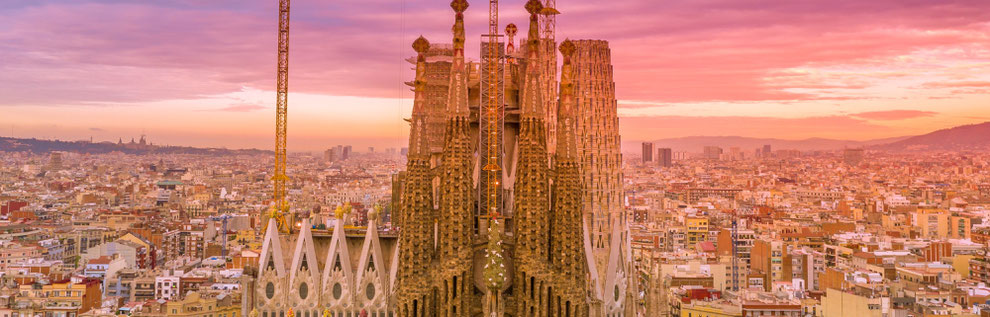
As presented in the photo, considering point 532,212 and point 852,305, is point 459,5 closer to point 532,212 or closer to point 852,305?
point 532,212

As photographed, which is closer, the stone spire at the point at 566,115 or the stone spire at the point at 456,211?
the stone spire at the point at 456,211

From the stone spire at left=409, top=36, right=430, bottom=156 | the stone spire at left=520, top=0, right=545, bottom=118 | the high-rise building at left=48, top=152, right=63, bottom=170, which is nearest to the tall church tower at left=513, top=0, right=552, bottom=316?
the stone spire at left=520, top=0, right=545, bottom=118

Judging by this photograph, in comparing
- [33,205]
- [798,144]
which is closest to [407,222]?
[33,205]

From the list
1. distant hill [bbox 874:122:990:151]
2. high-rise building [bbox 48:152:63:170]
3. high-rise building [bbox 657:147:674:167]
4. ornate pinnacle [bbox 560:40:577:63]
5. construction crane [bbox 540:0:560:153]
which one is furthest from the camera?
high-rise building [bbox 657:147:674:167]

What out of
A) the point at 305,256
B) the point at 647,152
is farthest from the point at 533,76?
the point at 647,152

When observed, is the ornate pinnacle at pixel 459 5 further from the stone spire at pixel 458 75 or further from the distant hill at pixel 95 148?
the distant hill at pixel 95 148

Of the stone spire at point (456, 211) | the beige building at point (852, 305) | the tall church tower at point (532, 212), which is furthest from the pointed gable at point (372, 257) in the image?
the beige building at point (852, 305)

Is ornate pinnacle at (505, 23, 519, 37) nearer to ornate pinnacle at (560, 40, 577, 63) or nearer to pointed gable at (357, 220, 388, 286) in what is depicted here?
ornate pinnacle at (560, 40, 577, 63)
